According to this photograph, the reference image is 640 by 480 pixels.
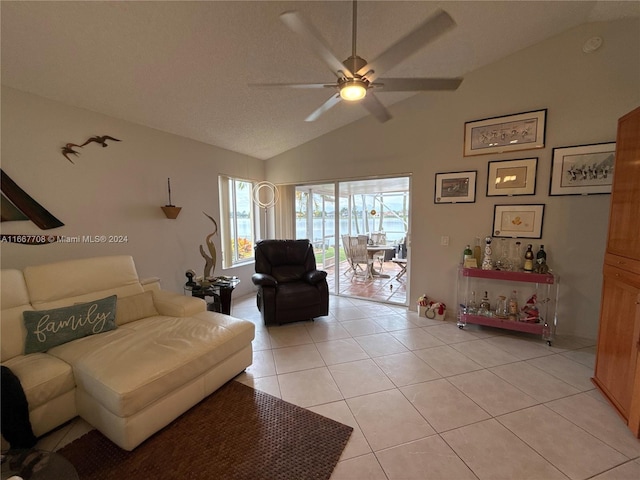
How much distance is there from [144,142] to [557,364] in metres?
4.70

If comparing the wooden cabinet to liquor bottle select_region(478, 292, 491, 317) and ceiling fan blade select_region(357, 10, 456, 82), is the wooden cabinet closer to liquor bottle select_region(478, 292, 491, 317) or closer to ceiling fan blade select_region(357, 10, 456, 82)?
liquor bottle select_region(478, 292, 491, 317)

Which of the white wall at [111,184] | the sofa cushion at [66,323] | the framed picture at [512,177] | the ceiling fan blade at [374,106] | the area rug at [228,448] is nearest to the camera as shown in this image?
the area rug at [228,448]

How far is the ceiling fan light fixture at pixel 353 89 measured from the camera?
1640 millimetres

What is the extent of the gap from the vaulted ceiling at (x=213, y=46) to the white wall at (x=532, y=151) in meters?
0.24

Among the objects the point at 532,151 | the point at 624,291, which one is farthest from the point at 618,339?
the point at 532,151

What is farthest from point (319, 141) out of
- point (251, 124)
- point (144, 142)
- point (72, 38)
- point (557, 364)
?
point (557, 364)

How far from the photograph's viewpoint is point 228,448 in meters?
1.50

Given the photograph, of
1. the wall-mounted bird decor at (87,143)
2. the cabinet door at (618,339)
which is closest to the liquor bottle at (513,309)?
the cabinet door at (618,339)

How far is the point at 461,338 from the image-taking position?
112 inches

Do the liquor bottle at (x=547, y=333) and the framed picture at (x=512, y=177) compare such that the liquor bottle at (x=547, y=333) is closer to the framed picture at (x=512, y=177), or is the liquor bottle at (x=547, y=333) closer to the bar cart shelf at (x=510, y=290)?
the bar cart shelf at (x=510, y=290)

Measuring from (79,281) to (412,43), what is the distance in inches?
115

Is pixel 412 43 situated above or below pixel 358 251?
above

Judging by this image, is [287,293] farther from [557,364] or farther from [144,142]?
[557,364]

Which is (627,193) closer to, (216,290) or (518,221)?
(518,221)
